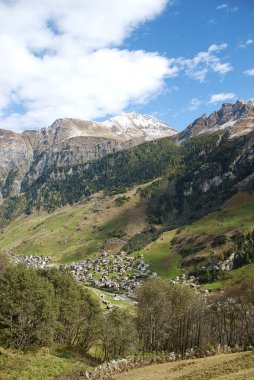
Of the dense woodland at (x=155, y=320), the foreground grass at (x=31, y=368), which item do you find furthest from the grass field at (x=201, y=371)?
the dense woodland at (x=155, y=320)

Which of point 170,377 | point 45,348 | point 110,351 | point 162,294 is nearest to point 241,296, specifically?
point 162,294

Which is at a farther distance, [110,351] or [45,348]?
[110,351]

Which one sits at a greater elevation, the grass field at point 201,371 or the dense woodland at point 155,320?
the grass field at point 201,371

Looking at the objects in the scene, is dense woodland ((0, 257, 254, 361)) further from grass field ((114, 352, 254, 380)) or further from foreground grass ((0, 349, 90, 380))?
grass field ((114, 352, 254, 380))

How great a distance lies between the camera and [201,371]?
41938 mm

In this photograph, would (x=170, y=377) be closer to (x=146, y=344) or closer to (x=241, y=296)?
(x=241, y=296)

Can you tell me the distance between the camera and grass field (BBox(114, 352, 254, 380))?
37.2m

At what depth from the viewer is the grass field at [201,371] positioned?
37.2 m

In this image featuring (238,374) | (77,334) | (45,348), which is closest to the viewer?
(238,374)

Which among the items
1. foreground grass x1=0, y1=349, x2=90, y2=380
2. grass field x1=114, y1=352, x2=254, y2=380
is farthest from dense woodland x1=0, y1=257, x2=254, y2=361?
grass field x1=114, y1=352, x2=254, y2=380

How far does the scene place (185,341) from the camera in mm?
98312

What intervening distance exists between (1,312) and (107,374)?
24.4m

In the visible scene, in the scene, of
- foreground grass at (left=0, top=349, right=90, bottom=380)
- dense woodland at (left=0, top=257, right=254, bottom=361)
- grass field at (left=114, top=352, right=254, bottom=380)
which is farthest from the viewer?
dense woodland at (left=0, top=257, right=254, bottom=361)

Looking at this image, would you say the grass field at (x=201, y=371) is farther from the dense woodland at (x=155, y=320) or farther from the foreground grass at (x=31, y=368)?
the dense woodland at (x=155, y=320)
